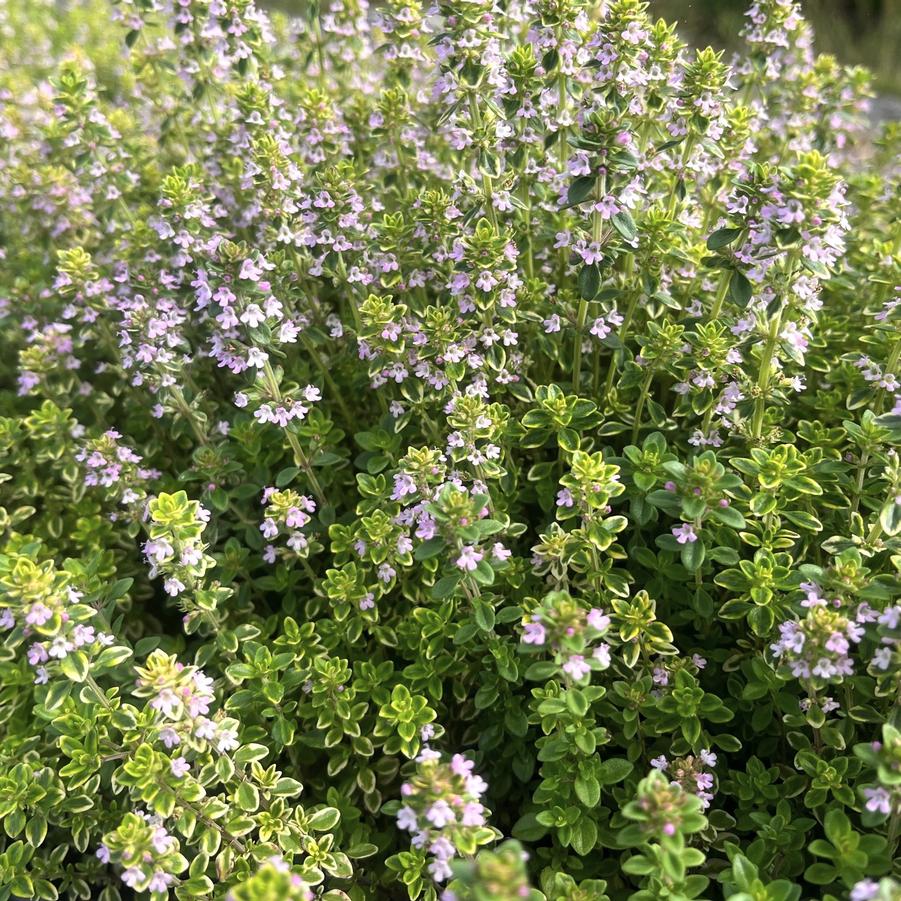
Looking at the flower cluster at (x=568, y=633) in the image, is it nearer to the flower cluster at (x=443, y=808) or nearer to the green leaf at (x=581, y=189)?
the flower cluster at (x=443, y=808)

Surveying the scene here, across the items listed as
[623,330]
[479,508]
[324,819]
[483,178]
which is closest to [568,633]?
[479,508]

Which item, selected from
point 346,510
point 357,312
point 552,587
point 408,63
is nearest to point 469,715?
point 552,587

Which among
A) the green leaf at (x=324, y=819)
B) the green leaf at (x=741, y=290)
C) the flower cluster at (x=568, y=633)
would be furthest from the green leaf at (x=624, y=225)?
the green leaf at (x=324, y=819)

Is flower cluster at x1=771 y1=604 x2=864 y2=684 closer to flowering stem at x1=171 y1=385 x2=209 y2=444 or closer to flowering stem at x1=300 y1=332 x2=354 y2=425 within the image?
flowering stem at x1=300 y1=332 x2=354 y2=425

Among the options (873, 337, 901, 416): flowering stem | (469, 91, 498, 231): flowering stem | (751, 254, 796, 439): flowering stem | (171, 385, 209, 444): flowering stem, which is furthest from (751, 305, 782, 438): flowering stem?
(171, 385, 209, 444): flowering stem

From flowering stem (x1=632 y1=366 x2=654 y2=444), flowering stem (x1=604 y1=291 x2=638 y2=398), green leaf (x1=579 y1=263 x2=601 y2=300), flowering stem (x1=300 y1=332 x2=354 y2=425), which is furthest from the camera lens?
flowering stem (x1=300 y1=332 x2=354 y2=425)

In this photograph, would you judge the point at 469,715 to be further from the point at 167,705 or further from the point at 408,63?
the point at 408,63

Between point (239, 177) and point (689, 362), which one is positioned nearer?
point (689, 362)
